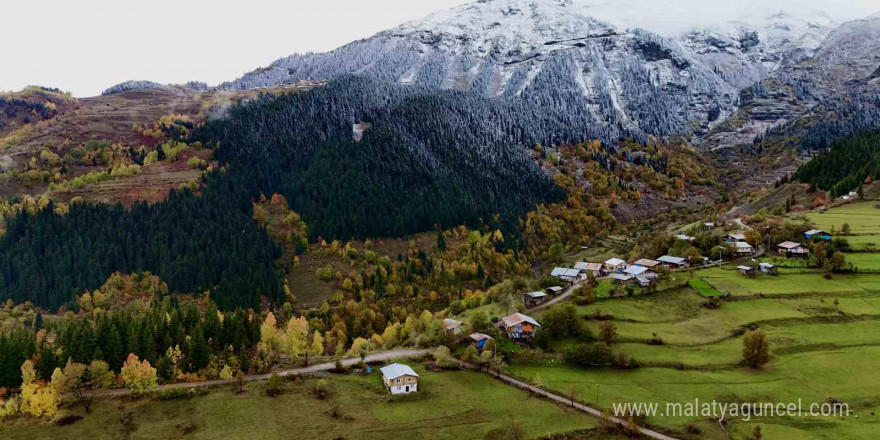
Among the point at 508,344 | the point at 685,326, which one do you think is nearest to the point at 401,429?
the point at 508,344

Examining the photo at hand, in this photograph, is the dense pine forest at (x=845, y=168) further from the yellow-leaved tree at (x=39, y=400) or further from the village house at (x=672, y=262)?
the yellow-leaved tree at (x=39, y=400)

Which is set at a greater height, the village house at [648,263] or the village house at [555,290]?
the village house at [648,263]

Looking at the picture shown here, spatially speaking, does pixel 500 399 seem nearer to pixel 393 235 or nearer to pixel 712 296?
pixel 712 296

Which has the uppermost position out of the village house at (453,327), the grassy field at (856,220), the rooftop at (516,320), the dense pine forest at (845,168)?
the dense pine forest at (845,168)

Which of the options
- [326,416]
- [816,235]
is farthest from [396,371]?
[816,235]

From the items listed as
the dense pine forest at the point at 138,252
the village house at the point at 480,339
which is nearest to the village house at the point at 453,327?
the village house at the point at 480,339

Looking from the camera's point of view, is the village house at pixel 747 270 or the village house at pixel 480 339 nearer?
the village house at pixel 480 339

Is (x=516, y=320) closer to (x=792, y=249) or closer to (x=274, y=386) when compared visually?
(x=274, y=386)
